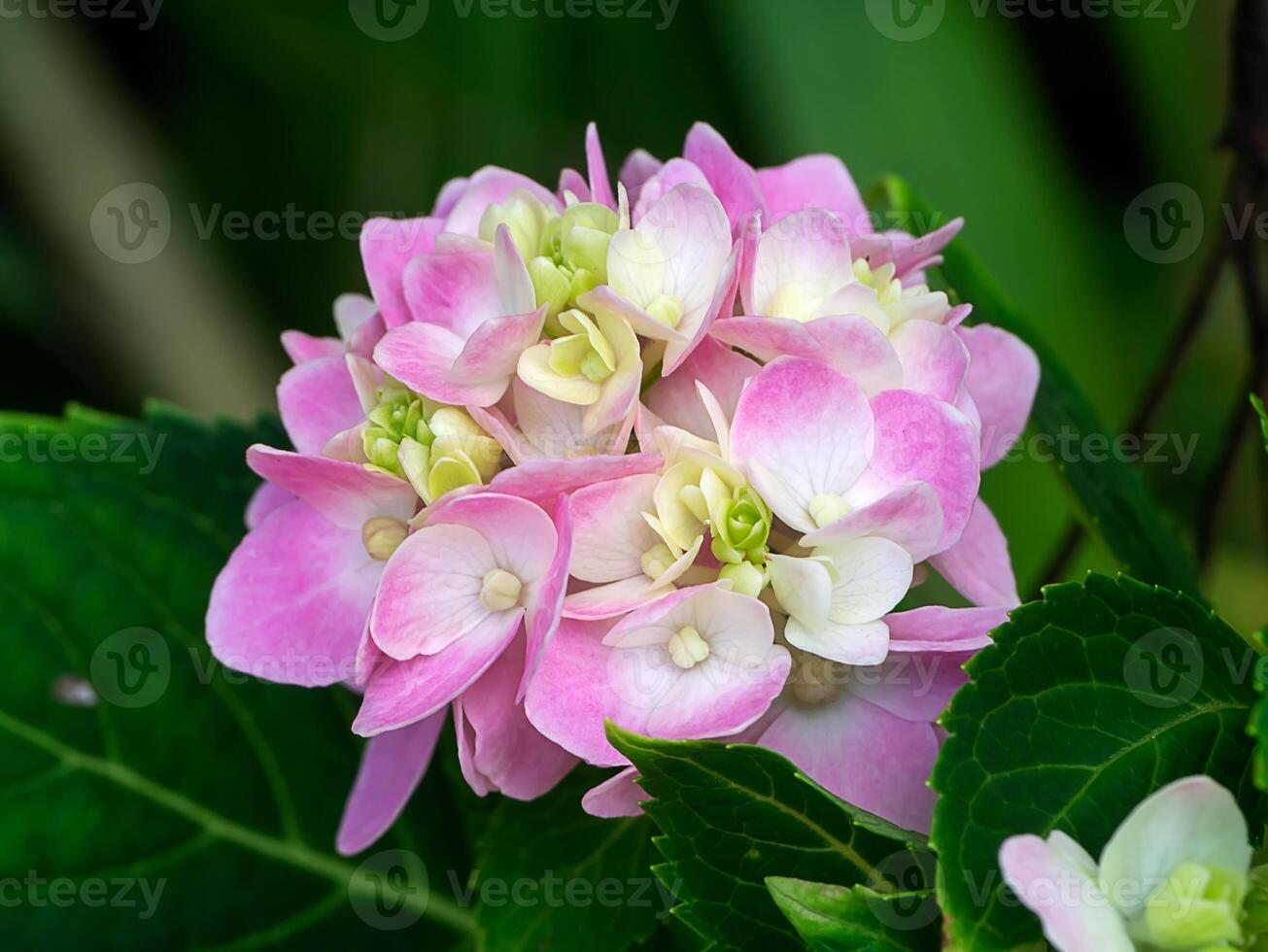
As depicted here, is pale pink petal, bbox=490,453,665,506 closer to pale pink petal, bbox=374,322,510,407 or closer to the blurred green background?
pale pink petal, bbox=374,322,510,407

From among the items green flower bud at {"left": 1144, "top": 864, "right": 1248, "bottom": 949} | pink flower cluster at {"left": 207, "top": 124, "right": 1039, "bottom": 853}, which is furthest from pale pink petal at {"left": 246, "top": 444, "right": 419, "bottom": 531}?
green flower bud at {"left": 1144, "top": 864, "right": 1248, "bottom": 949}

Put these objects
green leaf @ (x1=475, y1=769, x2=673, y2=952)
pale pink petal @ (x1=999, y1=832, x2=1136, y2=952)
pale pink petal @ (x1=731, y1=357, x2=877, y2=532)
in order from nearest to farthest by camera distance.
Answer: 1. pale pink petal @ (x1=999, y1=832, x2=1136, y2=952)
2. pale pink petal @ (x1=731, y1=357, x2=877, y2=532)
3. green leaf @ (x1=475, y1=769, x2=673, y2=952)

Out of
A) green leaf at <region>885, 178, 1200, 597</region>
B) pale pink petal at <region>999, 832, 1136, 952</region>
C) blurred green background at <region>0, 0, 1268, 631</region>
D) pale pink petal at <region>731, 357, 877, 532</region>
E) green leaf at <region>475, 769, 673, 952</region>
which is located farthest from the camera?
blurred green background at <region>0, 0, 1268, 631</region>

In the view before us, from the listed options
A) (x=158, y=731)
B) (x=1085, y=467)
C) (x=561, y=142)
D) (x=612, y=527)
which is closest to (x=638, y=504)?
(x=612, y=527)

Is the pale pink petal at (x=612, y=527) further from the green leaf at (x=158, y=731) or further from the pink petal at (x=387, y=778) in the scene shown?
the green leaf at (x=158, y=731)

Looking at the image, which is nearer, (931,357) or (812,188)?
(931,357)

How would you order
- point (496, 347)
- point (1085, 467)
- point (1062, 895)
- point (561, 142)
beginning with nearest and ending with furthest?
point (1062, 895)
point (496, 347)
point (1085, 467)
point (561, 142)

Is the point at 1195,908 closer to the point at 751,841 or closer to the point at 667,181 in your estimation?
the point at 751,841
